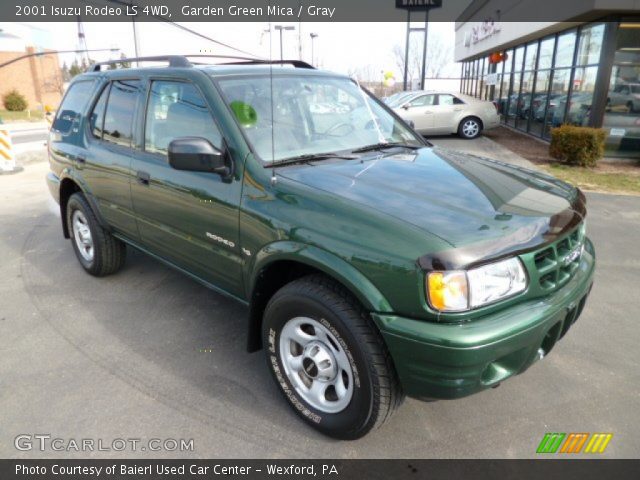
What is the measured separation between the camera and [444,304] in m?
2.06

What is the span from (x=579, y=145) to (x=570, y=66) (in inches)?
164

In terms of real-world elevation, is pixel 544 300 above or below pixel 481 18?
below

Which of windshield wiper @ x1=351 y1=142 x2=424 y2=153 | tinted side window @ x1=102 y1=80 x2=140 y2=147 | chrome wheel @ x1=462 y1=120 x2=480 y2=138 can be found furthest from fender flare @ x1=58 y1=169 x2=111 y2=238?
chrome wheel @ x1=462 y1=120 x2=480 y2=138

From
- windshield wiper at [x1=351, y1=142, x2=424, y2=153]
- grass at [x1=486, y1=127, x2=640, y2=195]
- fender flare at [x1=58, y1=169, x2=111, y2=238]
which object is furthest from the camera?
grass at [x1=486, y1=127, x2=640, y2=195]

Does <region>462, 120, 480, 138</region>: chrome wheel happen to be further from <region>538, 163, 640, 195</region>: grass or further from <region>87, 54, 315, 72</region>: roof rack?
<region>87, 54, 315, 72</region>: roof rack

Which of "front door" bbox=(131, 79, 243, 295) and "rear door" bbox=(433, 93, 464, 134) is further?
"rear door" bbox=(433, 93, 464, 134)

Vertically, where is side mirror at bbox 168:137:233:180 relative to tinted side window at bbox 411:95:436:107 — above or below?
above

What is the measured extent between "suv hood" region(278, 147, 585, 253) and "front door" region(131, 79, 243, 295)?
521 millimetres

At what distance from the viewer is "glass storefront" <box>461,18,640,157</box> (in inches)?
444

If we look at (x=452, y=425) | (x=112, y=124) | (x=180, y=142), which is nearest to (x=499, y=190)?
(x=452, y=425)

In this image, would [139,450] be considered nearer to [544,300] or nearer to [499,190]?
[544,300]

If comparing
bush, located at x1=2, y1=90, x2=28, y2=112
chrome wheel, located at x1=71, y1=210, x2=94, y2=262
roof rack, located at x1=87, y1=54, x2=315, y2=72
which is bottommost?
bush, located at x1=2, y1=90, x2=28, y2=112

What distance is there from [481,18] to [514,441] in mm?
25417

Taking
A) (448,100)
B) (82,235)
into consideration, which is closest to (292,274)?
(82,235)
